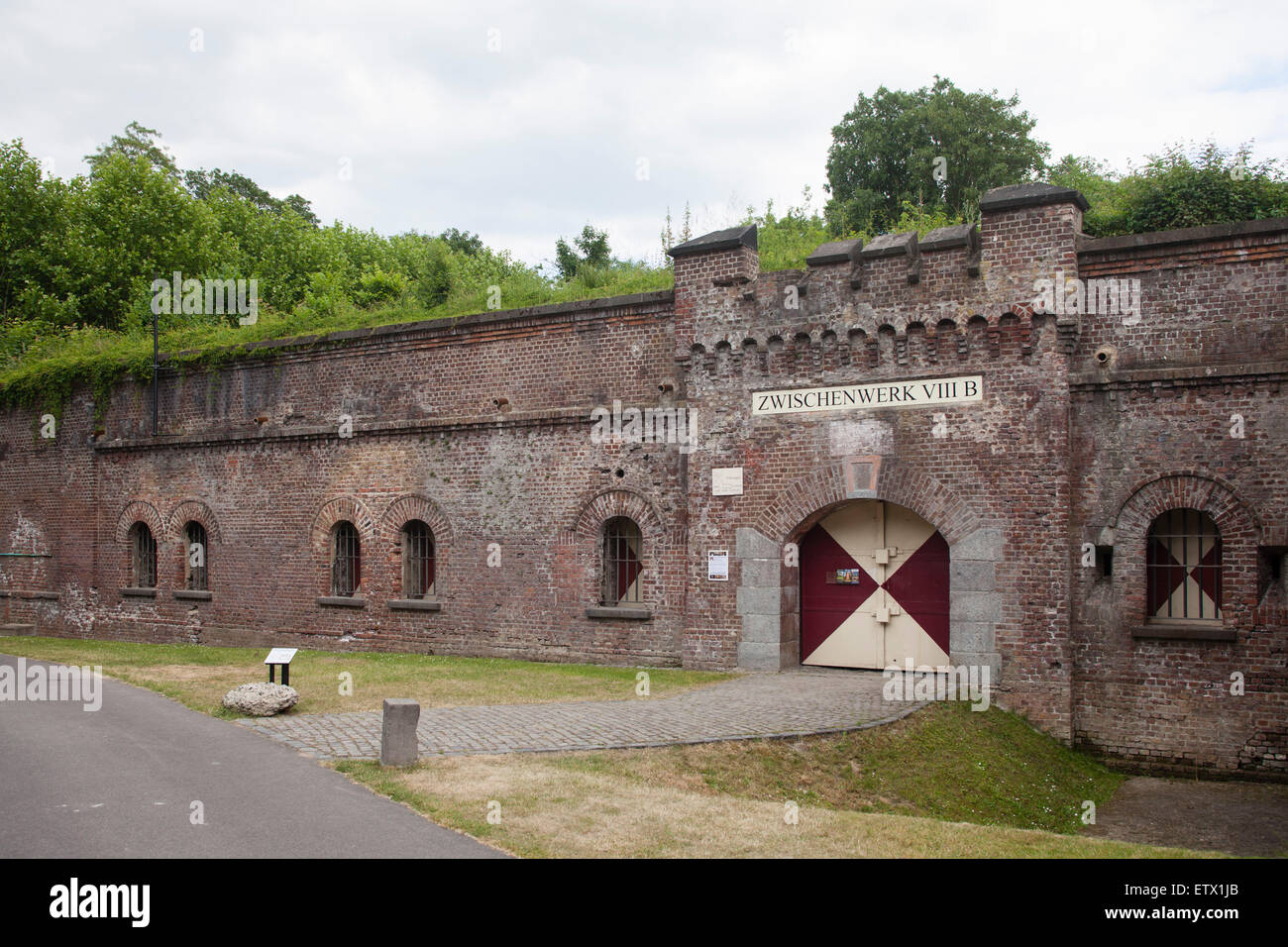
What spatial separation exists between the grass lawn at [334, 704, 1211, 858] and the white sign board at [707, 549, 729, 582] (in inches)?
147

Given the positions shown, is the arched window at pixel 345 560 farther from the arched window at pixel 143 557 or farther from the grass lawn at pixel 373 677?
the arched window at pixel 143 557

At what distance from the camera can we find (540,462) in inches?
669

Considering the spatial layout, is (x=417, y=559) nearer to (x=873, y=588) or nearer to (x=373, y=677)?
(x=373, y=677)

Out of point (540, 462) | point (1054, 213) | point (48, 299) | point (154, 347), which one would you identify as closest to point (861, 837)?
point (1054, 213)

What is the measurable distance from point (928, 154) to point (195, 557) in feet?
91.1

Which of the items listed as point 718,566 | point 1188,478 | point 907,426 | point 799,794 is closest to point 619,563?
point 718,566

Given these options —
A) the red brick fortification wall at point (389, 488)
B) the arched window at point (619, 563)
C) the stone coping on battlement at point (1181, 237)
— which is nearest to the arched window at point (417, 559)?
the red brick fortification wall at point (389, 488)

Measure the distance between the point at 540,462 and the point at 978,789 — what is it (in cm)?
872

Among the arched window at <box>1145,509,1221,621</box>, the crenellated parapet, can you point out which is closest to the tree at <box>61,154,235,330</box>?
the crenellated parapet

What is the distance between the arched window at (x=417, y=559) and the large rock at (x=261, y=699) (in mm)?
6542

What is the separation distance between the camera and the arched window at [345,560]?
19312mm

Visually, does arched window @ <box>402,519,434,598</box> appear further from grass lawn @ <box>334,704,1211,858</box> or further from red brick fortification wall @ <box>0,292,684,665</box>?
grass lawn @ <box>334,704,1211,858</box>

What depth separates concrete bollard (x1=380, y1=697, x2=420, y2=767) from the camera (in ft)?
30.0

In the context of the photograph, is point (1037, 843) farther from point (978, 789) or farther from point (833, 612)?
point (833, 612)
